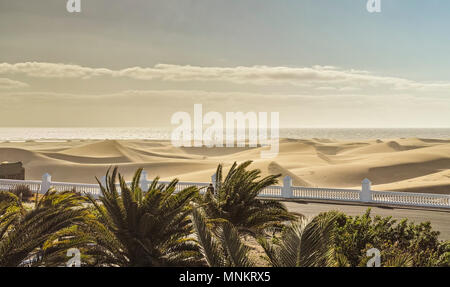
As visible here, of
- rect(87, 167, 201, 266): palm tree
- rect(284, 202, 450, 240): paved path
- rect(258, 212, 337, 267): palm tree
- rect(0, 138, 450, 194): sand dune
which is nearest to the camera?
rect(258, 212, 337, 267): palm tree

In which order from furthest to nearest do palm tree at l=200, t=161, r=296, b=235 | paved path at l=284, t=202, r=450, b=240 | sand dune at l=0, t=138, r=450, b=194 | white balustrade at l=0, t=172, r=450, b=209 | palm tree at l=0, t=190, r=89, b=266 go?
1. sand dune at l=0, t=138, r=450, b=194
2. white balustrade at l=0, t=172, r=450, b=209
3. paved path at l=284, t=202, r=450, b=240
4. palm tree at l=200, t=161, r=296, b=235
5. palm tree at l=0, t=190, r=89, b=266

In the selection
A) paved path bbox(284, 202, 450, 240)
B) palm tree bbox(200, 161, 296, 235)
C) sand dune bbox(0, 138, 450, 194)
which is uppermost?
palm tree bbox(200, 161, 296, 235)

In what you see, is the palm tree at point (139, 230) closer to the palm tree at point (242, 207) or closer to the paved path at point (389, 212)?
the palm tree at point (242, 207)

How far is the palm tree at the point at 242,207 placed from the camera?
1229cm

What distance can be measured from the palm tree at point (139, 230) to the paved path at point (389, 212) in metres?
11.6

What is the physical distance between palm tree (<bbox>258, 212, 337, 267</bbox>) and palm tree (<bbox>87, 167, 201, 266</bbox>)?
1916 millimetres

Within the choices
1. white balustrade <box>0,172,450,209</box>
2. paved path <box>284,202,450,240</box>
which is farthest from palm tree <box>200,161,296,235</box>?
white balustrade <box>0,172,450,209</box>

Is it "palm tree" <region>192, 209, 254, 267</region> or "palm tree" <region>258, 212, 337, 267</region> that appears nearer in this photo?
"palm tree" <region>258, 212, 337, 267</region>

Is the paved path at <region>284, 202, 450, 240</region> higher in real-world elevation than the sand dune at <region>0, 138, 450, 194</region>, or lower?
higher

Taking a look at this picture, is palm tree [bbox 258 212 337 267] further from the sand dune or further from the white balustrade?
the sand dune

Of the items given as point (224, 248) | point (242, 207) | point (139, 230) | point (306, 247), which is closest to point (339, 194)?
point (242, 207)

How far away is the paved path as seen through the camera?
1864 centimetres

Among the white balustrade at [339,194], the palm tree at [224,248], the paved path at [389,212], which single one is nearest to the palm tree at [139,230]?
the palm tree at [224,248]

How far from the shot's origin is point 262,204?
533 inches
